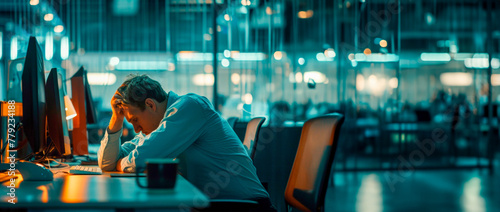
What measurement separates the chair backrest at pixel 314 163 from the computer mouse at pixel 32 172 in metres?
0.86

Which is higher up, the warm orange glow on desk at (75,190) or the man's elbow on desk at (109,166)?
the warm orange glow on desk at (75,190)

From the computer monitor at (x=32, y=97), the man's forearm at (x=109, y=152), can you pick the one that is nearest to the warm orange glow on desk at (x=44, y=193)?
the computer monitor at (x=32, y=97)

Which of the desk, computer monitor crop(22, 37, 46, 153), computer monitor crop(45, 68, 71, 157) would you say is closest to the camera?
the desk

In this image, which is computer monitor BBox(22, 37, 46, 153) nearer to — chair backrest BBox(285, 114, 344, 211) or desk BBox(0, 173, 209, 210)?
desk BBox(0, 173, 209, 210)

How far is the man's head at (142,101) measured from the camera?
2.12 metres

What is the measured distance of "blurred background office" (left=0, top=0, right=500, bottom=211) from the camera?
20.7 ft

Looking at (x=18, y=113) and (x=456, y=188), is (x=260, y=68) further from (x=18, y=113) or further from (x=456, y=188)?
(x=18, y=113)

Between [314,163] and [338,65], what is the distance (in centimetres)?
590

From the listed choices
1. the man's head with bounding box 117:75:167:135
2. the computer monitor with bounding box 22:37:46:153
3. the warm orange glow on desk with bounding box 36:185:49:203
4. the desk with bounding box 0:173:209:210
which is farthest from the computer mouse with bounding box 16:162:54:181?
the man's head with bounding box 117:75:167:135

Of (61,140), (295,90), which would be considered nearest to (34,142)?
(61,140)

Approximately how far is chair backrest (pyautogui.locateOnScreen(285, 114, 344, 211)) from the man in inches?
8.7

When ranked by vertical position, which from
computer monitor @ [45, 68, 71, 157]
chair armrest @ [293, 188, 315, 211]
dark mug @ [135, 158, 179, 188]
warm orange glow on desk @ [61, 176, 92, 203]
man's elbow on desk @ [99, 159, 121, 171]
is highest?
computer monitor @ [45, 68, 71, 157]

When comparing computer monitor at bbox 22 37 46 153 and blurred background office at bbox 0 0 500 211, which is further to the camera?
blurred background office at bbox 0 0 500 211

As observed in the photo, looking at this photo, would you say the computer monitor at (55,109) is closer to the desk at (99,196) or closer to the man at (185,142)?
the man at (185,142)
